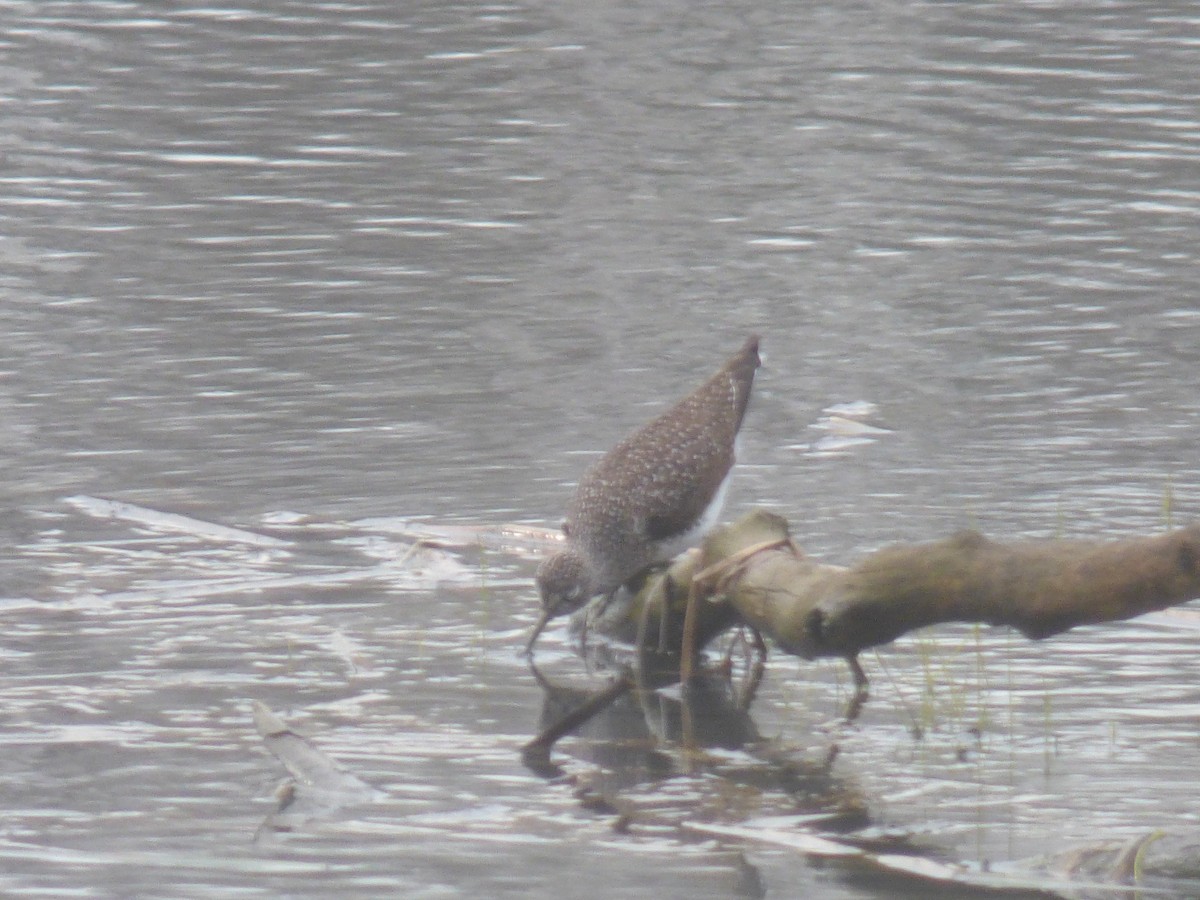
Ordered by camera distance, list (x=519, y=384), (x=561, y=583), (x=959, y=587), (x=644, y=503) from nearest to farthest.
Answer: (x=959, y=587) < (x=561, y=583) < (x=644, y=503) < (x=519, y=384)

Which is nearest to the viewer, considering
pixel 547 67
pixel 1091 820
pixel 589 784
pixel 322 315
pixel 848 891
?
pixel 848 891

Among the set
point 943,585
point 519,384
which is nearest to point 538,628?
point 943,585

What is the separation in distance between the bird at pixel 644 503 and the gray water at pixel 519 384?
0.35 meters

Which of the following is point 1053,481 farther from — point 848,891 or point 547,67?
point 547,67

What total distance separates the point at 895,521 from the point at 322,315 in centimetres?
532

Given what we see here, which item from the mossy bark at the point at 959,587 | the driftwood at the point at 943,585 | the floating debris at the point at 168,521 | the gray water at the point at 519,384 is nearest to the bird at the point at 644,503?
the gray water at the point at 519,384

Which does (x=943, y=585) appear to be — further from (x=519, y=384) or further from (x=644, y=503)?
(x=519, y=384)

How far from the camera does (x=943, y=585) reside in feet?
20.4

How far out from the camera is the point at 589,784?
22.3 ft

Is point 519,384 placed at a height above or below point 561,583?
below

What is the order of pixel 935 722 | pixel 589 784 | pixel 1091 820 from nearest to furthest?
pixel 1091 820, pixel 589 784, pixel 935 722

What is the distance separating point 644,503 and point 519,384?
371cm

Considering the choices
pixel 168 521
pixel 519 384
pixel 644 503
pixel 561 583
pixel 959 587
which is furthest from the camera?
pixel 519 384

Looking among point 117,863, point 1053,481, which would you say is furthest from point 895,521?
point 117,863
